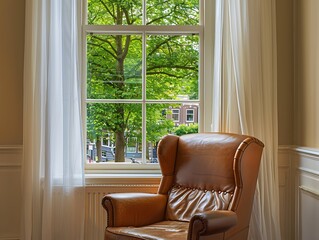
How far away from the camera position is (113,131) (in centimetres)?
318

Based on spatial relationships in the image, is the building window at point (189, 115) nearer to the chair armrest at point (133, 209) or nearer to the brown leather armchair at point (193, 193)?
the brown leather armchair at point (193, 193)

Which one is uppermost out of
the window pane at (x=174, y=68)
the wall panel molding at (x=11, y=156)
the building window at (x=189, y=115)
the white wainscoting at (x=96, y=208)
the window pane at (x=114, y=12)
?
the window pane at (x=114, y=12)

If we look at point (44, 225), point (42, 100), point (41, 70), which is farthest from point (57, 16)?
point (44, 225)

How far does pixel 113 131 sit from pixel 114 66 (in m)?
0.53

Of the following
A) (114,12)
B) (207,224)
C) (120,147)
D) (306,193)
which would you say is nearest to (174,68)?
(114,12)

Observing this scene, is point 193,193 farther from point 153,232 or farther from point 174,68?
point 174,68

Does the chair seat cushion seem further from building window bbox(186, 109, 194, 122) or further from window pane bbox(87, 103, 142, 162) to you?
building window bbox(186, 109, 194, 122)

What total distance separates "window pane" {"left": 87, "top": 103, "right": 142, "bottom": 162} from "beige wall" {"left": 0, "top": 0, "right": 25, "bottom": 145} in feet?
1.83

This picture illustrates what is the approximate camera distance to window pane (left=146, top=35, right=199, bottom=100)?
10.4ft

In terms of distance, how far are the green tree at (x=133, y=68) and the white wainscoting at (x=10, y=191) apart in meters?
0.61

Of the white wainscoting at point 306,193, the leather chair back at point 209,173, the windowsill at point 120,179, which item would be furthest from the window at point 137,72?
the white wainscoting at point 306,193

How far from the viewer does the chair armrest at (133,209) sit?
2.39m

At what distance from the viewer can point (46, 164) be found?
272 cm

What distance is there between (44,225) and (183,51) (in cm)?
172
